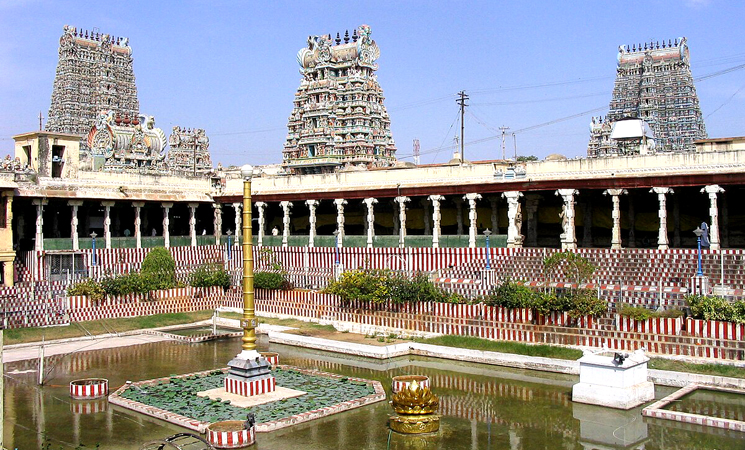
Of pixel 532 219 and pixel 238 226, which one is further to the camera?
pixel 238 226

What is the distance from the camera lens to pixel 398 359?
26406 millimetres

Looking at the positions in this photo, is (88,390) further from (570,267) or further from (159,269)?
(570,267)

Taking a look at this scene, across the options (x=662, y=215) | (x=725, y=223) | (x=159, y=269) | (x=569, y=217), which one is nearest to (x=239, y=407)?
(x=159, y=269)

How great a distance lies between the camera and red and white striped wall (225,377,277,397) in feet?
66.7

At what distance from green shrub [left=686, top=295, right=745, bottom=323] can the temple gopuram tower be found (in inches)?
1687

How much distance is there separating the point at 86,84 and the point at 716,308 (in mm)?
70953

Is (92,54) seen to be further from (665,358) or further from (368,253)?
(665,358)

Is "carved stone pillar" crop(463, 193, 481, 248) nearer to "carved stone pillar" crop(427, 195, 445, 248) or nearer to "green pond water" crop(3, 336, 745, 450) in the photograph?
"carved stone pillar" crop(427, 195, 445, 248)

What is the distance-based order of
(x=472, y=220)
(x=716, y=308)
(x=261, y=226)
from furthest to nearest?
(x=261, y=226) → (x=472, y=220) → (x=716, y=308)

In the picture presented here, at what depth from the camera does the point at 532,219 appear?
130 feet

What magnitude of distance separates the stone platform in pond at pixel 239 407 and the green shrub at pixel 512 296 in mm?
7359

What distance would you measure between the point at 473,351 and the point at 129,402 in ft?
37.2

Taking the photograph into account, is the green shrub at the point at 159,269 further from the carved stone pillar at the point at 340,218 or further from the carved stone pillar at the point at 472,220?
the carved stone pillar at the point at 472,220

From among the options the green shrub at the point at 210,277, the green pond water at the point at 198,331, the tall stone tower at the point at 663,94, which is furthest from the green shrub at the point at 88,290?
the tall stone tower at the point at 663,94
